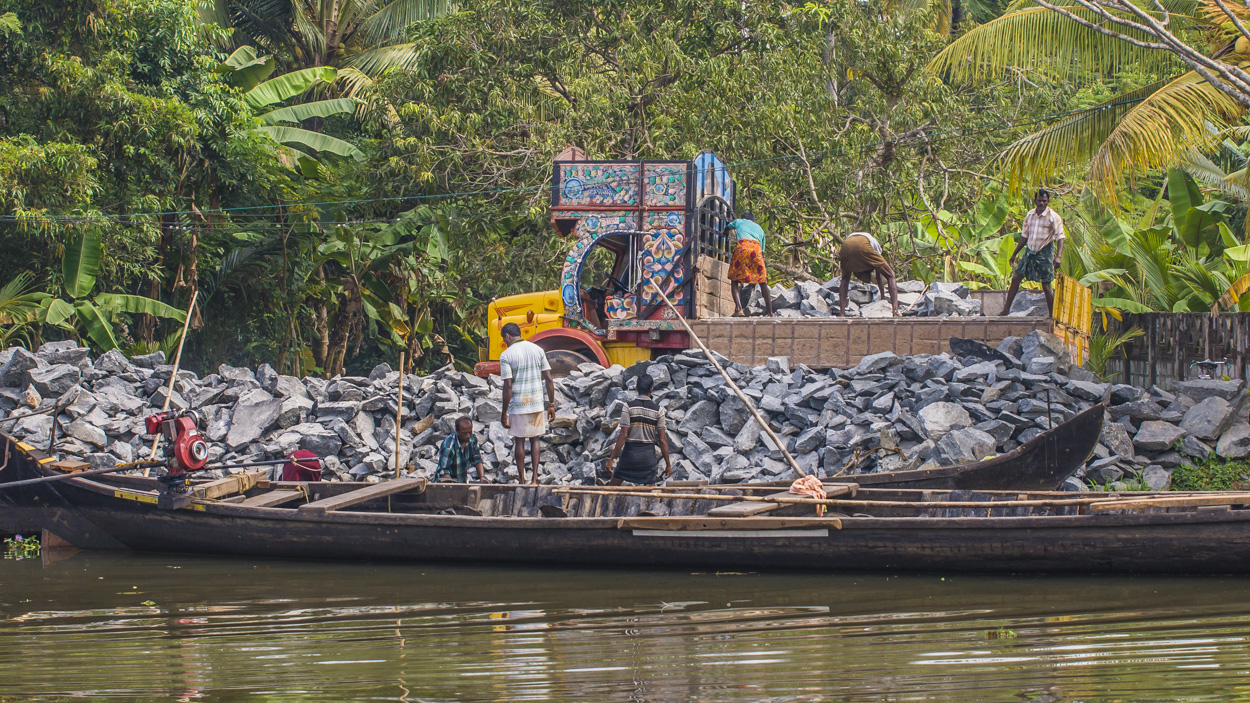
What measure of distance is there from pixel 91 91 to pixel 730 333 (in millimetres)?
10554

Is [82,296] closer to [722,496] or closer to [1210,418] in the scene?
[722,496]

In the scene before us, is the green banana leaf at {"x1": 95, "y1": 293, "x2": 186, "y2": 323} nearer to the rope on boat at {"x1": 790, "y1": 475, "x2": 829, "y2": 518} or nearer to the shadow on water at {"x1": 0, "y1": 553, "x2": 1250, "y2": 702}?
the shadow on water at {"x1": 0, "y1": 553, "x2": 1250, "y2": 702}

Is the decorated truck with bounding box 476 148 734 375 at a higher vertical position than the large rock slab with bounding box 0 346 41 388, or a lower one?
higher

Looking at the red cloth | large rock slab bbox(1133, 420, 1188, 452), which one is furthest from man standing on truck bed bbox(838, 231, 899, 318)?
the red cloth

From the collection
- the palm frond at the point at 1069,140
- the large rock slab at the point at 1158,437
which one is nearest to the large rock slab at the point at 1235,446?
the large rock slab at the point at 1158,437

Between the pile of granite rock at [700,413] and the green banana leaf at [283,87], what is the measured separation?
7.57 m

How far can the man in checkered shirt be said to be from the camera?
11750 millimetres

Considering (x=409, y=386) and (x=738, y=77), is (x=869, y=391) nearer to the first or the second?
(x=409, y=386)

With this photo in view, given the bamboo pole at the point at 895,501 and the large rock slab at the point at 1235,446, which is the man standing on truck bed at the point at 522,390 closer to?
the bamboo pole at the point at 895,501

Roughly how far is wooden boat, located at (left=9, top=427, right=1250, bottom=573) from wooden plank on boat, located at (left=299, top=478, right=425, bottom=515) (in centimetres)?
2

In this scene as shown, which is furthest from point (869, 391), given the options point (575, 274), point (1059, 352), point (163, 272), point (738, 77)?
point (163, 272)

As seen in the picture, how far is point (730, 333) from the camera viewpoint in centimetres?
1262

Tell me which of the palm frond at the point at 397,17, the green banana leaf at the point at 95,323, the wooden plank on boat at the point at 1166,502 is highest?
the palm frond at the point at 397,17

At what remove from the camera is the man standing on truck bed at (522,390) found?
31.6ft
